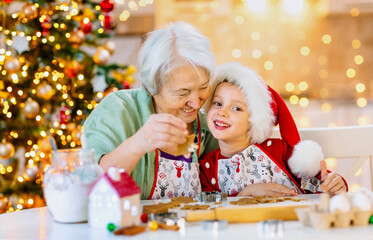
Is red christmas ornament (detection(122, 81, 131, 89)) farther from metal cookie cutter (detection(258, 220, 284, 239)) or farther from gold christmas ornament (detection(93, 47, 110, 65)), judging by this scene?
metal cookie cutter (detection(258, 220, 284, 239))

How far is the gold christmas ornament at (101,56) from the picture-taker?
3.06m

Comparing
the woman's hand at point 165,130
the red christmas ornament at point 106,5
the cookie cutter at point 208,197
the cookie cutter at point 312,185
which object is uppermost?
the red christmas ornament at point 106,5

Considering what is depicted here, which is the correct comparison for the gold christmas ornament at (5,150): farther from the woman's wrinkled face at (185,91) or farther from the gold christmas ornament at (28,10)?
the woman's wrinkled face at (185,91)

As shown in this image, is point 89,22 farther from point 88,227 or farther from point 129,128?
point 88,227

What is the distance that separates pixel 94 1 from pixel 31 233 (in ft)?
7.41

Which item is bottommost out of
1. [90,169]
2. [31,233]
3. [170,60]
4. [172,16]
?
[31,233]

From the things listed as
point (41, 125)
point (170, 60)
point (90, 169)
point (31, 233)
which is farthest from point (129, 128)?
point (41, 125)

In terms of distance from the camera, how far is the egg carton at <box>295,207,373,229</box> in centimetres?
106

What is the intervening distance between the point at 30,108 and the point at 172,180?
1369 mm

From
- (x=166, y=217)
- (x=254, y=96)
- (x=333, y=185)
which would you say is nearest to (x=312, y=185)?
(x=333, y=185)

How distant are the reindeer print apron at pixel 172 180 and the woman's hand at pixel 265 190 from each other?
175 millimetres

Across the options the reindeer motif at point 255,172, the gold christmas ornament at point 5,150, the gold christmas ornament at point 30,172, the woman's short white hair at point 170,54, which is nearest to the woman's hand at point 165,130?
the woman's short white hair at point 170,54

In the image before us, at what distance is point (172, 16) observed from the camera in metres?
4.61

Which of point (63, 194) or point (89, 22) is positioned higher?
point (89, 22)
